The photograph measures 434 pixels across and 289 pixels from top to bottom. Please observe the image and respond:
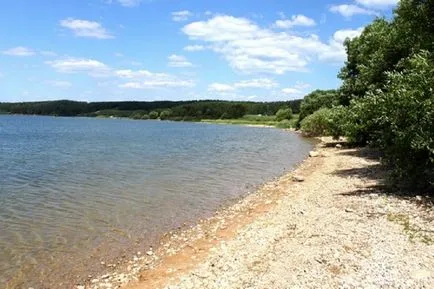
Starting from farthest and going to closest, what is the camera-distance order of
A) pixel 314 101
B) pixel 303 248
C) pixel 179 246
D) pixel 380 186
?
pixel 314 101 < pixel 380 186 < pixel 179 246 < pixel 303 248

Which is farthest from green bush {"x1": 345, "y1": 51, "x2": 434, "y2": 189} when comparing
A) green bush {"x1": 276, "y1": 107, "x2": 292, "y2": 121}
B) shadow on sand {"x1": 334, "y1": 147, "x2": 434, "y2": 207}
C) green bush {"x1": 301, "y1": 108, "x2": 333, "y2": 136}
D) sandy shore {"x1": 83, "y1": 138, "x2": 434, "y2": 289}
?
green bush {"x1": 276, "y1": 107, "x2": 292, "y2": 121}

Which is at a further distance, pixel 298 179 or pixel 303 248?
pixel 298 179

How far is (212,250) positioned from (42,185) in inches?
771

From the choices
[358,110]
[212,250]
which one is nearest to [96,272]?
[212,250]

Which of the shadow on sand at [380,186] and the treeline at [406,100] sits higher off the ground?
the treeline at [406,100]

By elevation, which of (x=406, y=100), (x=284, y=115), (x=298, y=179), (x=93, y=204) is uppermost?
(x=406, y=100)

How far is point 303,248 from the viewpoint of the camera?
560 inches

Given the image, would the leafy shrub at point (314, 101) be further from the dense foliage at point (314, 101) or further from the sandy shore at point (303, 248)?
the sandy shore at point (303, 248)

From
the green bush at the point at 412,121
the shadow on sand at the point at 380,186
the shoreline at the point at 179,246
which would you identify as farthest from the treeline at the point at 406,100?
the shoreline at the point at 179,246

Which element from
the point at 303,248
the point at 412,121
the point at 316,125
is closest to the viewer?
the point at 303,248

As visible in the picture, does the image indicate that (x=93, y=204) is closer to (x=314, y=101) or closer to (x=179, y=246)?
(x=179, y=246)

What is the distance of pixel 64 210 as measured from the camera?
79.0 ft

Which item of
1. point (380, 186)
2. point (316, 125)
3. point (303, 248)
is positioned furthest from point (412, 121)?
point (316, 125)

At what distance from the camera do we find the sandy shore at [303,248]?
11.9 m
